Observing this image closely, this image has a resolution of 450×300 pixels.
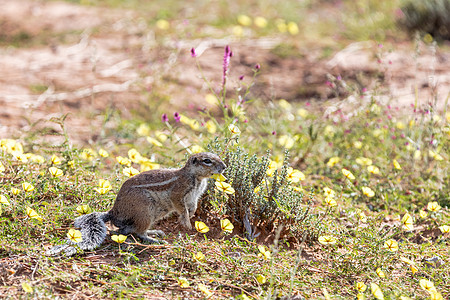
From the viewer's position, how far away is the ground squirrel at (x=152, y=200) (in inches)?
149

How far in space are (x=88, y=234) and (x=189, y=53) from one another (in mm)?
5776

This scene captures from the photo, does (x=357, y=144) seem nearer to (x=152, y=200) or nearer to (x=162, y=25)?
(x=152, y=200)

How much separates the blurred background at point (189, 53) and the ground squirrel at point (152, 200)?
2697 millimetres

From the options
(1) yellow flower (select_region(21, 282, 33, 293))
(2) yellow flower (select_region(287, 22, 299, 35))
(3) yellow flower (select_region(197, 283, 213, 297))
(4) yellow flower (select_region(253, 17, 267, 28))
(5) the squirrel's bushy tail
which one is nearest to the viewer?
(1) yellow flower (select_region(21, 282, 33, 293))

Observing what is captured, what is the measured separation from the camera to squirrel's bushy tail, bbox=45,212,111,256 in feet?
11.9

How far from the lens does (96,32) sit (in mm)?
9781

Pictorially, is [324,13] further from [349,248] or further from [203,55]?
[349,248]

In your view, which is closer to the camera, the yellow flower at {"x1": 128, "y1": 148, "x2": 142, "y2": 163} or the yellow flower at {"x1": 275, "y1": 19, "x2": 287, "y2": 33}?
the yellow flower at {"x1": 128, "y1": 148, "x2": 142, "y2": 163}

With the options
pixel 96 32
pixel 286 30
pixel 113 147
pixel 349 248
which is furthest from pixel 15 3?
pixel 349 248

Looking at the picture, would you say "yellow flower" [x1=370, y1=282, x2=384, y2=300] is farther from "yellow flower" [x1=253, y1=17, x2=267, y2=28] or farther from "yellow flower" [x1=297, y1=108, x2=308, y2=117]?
"yellow flower" [x1=253, y1=17, x2=267, y2=28]

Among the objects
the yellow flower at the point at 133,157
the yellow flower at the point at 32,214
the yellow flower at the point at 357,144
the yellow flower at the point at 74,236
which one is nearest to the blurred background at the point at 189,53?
the yellow flower at the point at 357,144

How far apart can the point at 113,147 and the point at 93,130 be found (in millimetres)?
580

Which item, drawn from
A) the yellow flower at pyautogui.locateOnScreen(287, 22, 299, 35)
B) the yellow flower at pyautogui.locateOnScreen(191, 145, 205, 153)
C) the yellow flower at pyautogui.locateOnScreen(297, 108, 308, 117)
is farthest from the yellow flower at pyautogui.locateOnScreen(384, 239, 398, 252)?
the yellow flower at pyautogui.locateOnScreen(287, 22, 299, 35)

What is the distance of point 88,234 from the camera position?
12.2 ft
